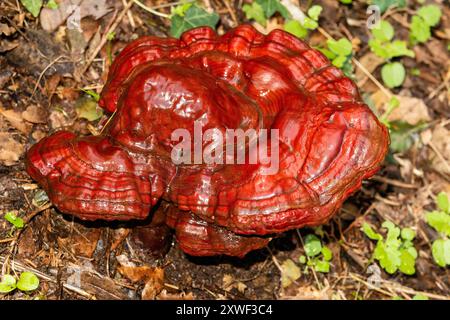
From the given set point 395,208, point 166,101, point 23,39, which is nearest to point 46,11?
point 23,39

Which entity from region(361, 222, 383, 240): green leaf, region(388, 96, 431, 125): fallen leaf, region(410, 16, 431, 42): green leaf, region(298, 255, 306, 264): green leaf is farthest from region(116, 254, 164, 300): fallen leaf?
region(410, 16, 431, 42): green leaf

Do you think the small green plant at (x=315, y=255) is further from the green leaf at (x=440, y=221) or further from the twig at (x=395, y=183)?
the green leaf at (x=440, y=221)

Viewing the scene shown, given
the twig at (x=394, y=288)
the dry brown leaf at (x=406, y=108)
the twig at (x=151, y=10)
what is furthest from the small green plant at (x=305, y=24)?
the twig at (x=394, y=288)

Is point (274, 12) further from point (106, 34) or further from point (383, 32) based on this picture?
point (106, 34)

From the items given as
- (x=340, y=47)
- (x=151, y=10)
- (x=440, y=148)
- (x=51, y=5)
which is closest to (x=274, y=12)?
(x=340, y=47)

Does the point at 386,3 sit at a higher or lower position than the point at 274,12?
higher

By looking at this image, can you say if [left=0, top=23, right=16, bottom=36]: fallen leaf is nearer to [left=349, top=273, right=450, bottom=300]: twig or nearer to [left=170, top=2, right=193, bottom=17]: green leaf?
[left=170, top=2, right=193, bottom=17]: green leaf
